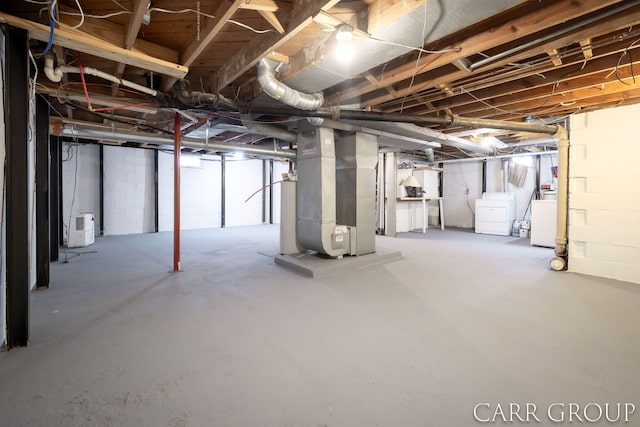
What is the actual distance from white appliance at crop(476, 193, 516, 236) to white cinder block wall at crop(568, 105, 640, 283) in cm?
323

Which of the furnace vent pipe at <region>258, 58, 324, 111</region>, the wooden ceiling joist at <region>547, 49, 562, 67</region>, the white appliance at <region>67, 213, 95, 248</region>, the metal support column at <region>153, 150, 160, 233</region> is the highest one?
the wooden ceiling joist at <region>547, 49, 562, 67</region>

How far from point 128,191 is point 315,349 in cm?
663

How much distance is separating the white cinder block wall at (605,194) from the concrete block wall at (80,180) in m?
8.18

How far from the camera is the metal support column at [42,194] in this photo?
9.45ft

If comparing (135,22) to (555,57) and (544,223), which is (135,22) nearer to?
(555,57)

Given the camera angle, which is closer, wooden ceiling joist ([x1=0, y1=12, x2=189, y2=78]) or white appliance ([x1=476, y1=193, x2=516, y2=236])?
wooden ceiling joist ([x1=0, y1=12, x2=189, y2=78])

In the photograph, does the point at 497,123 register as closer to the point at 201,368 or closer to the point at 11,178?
the point at 201,368

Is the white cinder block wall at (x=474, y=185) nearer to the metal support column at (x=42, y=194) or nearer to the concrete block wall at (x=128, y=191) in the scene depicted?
the concrete block wall at (x=128, y=191)

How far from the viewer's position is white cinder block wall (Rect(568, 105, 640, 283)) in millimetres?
3195

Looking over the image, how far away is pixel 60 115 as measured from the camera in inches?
167

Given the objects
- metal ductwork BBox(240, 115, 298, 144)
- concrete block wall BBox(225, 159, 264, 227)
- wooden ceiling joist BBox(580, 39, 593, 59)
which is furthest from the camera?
concrete block wall BBox(225, 159, 264, 227)

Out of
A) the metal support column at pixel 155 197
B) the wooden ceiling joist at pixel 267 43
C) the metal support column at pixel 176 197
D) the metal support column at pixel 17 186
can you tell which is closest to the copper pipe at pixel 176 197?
the metal support column at pixel 176 197

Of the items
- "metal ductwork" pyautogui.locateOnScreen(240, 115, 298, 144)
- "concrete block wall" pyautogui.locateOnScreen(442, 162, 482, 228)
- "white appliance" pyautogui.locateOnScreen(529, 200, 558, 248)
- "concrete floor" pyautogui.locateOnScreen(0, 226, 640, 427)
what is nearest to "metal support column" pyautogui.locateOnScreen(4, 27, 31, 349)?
"concrete floor" pyautogui.locateOnScreen(0, 226, 640, 427)

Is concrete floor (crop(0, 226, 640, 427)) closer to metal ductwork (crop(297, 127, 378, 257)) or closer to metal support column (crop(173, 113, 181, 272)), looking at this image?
metal support column (crop(173, 113, 181, 272))
